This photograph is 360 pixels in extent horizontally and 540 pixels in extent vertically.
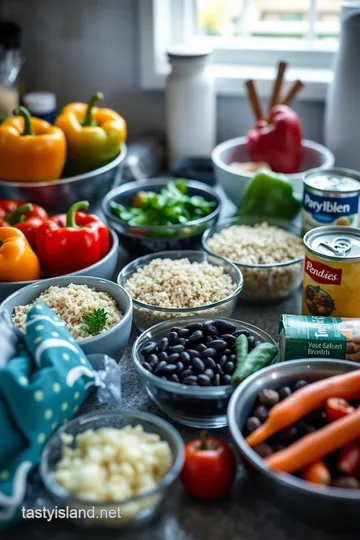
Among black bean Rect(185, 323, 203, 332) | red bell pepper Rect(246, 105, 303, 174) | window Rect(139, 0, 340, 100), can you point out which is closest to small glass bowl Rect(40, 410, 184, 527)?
black bean Rect(185, 323, 203, 332)

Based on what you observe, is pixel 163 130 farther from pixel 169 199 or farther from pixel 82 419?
A: pixel 82 419

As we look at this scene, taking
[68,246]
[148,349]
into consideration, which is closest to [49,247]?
[68,246]

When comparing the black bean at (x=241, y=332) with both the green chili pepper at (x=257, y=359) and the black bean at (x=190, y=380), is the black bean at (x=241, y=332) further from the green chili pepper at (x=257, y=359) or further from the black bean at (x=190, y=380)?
the black bean at (x=190, y=380)

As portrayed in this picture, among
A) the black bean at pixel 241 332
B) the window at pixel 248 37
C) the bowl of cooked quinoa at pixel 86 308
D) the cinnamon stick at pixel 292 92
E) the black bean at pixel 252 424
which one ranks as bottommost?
the black bean at pixel 252 424

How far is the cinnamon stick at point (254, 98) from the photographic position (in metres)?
1.85

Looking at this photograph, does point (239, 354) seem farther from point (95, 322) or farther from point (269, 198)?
point (269, 198)

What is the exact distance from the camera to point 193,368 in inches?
43.0

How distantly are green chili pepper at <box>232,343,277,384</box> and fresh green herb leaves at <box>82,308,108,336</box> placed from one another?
0.80 feet

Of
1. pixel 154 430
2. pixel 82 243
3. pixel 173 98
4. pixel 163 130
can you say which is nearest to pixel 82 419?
pixel 154 430

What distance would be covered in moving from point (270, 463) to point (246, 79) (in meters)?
1.36

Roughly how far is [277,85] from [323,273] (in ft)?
2.73

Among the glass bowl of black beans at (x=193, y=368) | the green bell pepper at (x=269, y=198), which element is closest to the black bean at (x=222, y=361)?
the glass bowl of black beans at (x=193, y=368)

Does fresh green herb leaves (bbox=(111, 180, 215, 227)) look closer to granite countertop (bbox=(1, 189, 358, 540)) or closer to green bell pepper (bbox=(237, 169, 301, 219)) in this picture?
green bell pepper (bbox=(237, 169, 301, 219))

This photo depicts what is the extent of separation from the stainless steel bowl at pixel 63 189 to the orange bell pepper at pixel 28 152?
0.02 m
